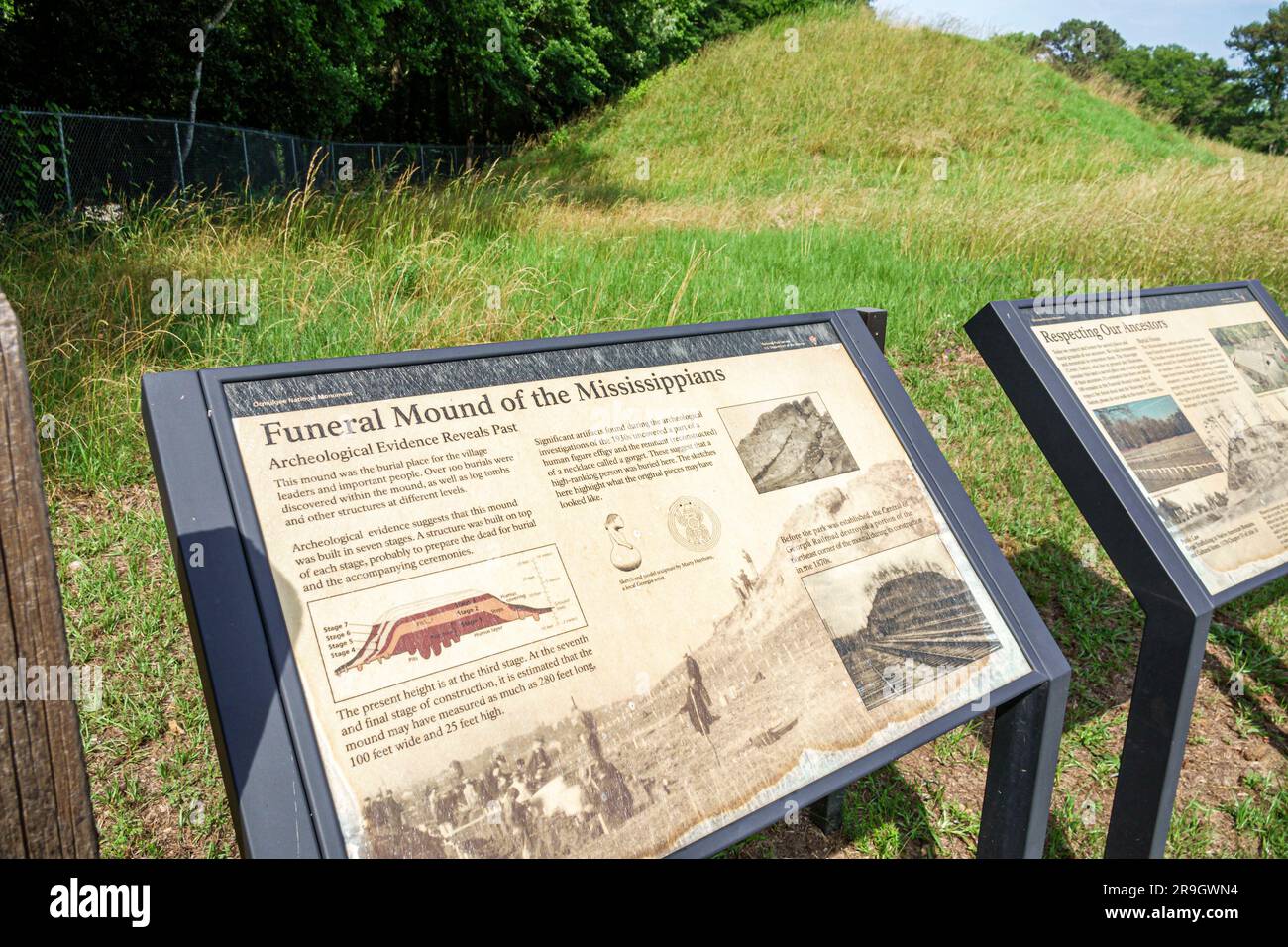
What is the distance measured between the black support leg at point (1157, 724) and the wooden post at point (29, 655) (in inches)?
78.8

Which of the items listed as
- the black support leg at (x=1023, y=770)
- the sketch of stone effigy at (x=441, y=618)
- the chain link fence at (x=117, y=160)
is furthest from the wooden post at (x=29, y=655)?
the chain link fence at (x=117, y=160)

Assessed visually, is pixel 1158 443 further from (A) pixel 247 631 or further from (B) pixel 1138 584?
(A) pixel 247 631

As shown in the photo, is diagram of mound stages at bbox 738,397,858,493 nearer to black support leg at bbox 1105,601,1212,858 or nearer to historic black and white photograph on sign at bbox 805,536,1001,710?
historic black and white photograph on sign at bbox 805,536,1001,710

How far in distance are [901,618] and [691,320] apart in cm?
401

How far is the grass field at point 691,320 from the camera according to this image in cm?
277

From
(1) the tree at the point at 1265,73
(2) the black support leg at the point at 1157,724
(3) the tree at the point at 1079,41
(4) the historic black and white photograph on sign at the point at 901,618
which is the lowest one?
(2) the black support leg at the point at 1157,724

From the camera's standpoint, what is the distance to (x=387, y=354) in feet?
4.46

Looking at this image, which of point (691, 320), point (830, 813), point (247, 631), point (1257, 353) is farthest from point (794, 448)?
point (691, 320)

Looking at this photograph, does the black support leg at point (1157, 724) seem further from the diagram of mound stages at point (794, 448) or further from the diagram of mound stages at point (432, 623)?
the diagram of mound stages at point (432, 623)

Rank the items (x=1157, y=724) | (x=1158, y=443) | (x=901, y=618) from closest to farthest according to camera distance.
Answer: (x=901, y=618)
(x=1157, y=724)
(x=1158, y=443)

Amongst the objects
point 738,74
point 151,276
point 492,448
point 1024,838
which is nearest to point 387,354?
point 492,448

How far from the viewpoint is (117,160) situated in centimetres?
934

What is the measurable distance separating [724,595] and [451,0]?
49.1 feet

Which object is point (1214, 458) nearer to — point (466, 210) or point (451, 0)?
point (466, 210)
